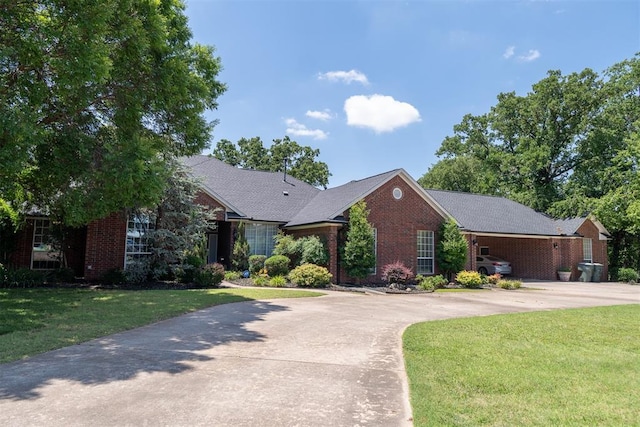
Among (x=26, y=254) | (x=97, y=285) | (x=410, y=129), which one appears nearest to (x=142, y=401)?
(x=97, y=285)

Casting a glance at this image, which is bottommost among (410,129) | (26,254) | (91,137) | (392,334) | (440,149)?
(392,334)

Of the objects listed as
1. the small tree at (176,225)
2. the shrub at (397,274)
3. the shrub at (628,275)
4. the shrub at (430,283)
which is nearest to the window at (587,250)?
the shrub at (628,275)

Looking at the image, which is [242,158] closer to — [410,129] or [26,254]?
[410,129]

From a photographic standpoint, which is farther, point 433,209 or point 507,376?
point 433,209

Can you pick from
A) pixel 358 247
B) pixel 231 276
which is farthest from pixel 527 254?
pixel 231 276

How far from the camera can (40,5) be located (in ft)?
34.7

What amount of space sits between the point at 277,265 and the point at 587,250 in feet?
75.8

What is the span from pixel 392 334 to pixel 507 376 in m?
3.24

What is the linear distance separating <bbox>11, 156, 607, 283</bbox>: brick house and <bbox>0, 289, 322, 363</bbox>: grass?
405 cm

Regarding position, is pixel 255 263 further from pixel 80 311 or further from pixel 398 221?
pixel 80 311

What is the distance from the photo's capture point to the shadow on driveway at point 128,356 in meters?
5.46

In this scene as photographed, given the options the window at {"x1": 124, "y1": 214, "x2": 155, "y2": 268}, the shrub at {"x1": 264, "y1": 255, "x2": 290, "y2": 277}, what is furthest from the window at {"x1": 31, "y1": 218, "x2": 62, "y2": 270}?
the shrub at {"x1": 264, "y1": 255, "x2": 290, "y2": 277}

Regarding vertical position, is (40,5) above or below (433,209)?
above

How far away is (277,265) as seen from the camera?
63.0ft
